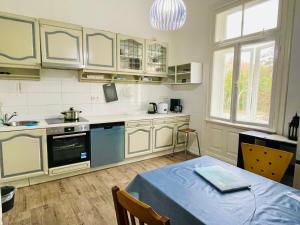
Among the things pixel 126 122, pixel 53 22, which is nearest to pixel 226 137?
pixel 126 122

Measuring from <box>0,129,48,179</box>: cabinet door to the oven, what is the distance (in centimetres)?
9

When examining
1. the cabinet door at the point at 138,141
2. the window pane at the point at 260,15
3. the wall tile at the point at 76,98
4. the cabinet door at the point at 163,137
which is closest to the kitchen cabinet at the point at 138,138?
the cabinet door at the point at 138,141

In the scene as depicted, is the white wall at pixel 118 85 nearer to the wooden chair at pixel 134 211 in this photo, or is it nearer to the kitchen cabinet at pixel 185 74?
the kitchen cabinet at pixel 185 74

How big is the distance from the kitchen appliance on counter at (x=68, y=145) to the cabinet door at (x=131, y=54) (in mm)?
1302

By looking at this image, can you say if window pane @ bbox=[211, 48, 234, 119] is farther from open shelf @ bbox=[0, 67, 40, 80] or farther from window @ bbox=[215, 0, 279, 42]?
open shelf @ bbox=[0, 67, 40, 80]

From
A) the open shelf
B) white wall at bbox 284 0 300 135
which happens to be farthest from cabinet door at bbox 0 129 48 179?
white wall at bbox 284 0 300 135

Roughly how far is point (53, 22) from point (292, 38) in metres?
3.14

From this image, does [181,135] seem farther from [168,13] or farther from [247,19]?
[168,13]

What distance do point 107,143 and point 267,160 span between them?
2170 mm

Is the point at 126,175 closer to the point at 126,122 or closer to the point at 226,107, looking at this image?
the point at 126,122

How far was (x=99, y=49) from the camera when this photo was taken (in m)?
3.05

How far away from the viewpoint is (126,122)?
10.3ft

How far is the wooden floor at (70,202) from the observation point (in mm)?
1892

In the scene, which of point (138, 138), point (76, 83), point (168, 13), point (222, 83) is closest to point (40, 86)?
point (76, 83)
